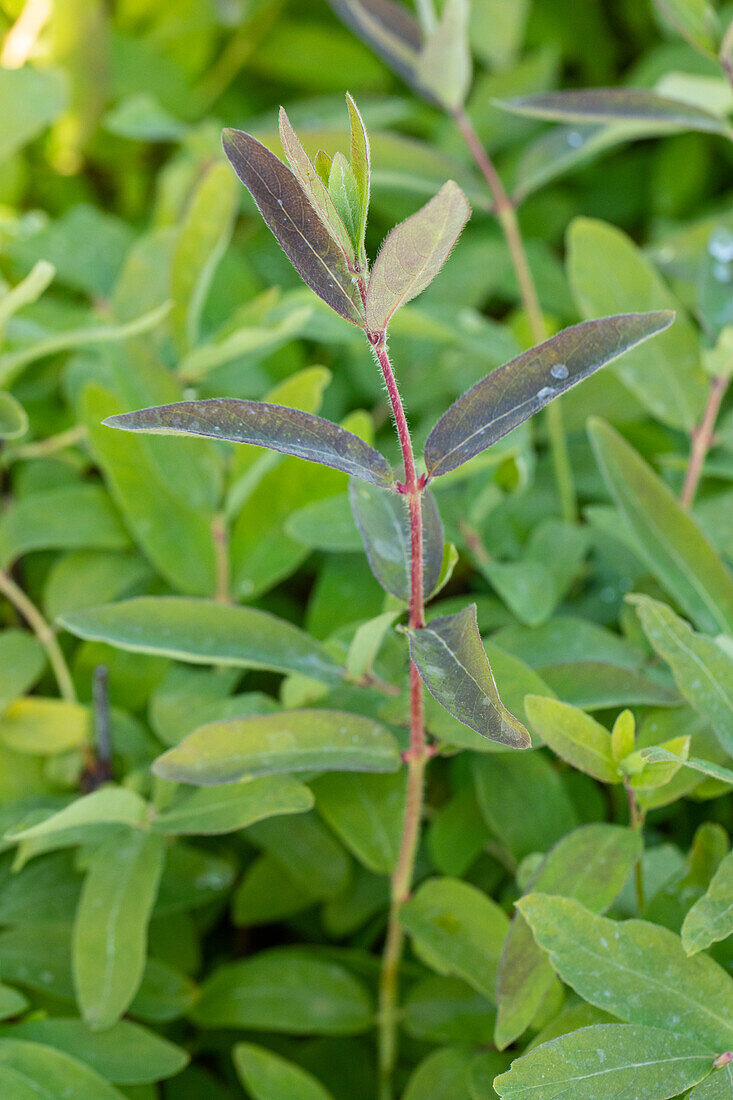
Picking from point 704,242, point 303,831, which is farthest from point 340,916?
point 704,242

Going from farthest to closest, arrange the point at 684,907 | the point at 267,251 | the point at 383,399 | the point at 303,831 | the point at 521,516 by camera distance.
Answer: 1. the point at 267,251
2. the point at 383,399
3. the point at 521,516
4. the point at 303,831
5. the point at 684,907

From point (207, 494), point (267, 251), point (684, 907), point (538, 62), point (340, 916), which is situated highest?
point (538, 62)

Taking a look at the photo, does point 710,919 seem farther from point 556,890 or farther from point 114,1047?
point 114,1047

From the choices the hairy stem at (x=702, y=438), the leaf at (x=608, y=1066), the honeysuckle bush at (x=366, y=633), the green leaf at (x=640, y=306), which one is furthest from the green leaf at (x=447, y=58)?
the leaf at (x=608, y=1066)

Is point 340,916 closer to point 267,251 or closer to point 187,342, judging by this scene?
point 187,342

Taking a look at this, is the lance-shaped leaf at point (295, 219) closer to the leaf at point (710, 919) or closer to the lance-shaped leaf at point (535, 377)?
the lance-shaped leaf at point (535, 377)

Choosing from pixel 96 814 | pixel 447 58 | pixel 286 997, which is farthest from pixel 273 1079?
pixel 447 58
